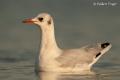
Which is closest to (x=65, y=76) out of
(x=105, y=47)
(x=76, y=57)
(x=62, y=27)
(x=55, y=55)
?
(x=55, y=55)

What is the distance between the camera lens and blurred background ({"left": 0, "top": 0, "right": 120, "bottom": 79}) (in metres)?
20.7

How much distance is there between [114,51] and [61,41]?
6.01 ft

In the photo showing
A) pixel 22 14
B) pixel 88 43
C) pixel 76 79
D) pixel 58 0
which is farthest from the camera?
pixel 58 0

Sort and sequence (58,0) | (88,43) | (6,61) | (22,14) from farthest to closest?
(58,0) < (22,14) < (88,43) < (6,61)

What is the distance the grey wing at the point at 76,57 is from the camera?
1889cm

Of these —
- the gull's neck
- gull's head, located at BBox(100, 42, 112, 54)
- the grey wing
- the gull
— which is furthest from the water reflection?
gull's head, located at BBox(100, 42, 112, 54)

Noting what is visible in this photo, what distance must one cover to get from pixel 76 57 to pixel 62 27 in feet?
15.5

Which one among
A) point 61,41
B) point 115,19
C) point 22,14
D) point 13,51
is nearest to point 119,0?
point 115,19

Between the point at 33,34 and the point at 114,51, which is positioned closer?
the point at 114,51

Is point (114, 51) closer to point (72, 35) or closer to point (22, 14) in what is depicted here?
point (72, 35)

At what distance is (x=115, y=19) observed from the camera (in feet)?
80.7

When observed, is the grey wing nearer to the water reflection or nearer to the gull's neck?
Answer: the gull's neck

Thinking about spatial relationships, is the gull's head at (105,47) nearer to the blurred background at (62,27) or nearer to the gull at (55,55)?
the blurred background at (62,27)

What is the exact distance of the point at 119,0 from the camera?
2656cm
